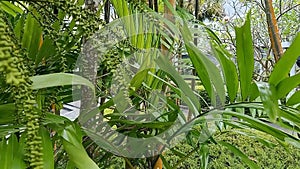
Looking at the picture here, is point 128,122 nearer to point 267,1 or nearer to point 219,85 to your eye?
point 219,85

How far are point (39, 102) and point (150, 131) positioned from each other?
266mm

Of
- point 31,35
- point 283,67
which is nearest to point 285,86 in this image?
point 283,67

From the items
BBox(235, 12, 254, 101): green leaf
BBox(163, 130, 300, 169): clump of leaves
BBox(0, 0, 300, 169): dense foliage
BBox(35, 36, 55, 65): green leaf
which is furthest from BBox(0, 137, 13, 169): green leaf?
BBox(163, 130, 300, 169): clump of leaves

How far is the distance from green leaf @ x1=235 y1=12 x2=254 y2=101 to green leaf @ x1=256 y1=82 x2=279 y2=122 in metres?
0.05

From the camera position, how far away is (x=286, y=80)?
0.43 metres

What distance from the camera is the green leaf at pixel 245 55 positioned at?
442 mm

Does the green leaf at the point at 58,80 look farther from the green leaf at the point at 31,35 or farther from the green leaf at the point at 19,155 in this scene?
the green leaf at the point at 31,35

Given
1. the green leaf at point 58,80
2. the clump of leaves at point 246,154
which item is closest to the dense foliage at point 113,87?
the green leaf at point 58,80

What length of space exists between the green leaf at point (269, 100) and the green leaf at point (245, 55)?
5 centimetres

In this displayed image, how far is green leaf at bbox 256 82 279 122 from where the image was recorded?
0.35m

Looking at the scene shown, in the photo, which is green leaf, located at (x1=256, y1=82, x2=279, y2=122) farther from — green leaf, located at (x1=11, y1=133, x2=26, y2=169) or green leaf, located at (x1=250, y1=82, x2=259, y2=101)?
green leaf, located at (x1=11, y1=133, x2=26, y2=169)

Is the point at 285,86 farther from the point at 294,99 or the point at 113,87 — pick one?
the point at 113,87

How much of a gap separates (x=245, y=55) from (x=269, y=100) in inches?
4.1

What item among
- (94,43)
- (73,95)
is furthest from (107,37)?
(73,95)
